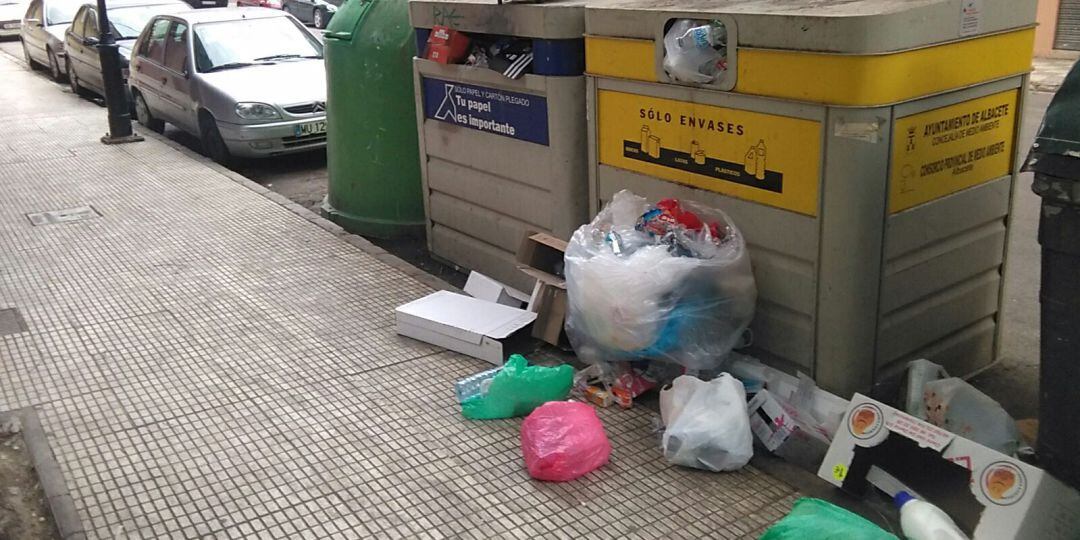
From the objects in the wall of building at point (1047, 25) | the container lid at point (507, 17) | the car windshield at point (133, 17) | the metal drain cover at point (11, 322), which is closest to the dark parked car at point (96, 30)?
the car windshield at point (133, 17)

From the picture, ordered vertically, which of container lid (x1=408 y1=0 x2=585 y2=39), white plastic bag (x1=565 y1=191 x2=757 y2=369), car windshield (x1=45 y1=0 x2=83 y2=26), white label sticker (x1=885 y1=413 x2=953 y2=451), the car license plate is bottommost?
white label sticker (x1=885 y1=413 x2=953 y2=451)

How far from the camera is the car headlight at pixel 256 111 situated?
9422 mm

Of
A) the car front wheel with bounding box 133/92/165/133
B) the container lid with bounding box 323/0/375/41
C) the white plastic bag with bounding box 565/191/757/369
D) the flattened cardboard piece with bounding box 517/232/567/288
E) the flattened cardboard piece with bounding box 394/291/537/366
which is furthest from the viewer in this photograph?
the car front wheel with bounding box 133/92/165/133

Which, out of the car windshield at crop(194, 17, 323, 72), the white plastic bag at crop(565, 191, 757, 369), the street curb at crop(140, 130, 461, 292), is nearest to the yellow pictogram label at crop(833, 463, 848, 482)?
the white plastic bag at crop(565, 191, 757, 369)

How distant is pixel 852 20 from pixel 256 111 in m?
7.13

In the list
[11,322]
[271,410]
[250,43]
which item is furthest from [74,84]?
[271,410]

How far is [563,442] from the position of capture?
12.1 feet

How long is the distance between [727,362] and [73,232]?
17.5 feet

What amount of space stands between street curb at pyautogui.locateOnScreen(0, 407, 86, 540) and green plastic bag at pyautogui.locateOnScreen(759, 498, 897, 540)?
2324mm

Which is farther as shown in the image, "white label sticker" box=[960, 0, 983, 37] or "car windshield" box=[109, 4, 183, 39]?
"car windshield" box=[109, 4, 183, 39]

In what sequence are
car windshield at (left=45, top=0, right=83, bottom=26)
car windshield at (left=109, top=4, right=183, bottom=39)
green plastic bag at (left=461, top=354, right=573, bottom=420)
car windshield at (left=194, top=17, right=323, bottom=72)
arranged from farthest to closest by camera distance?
1. car windshield at (left=45, top=0, right=83, bottom=26)
2. car windshield at (left=109, top=4, right=183, bottom=39)
3. car windshield at (left=194, top=17, right=323, bottom=72)
4. green plastic bag at (left=461, top=354, right=573, bottom=420)

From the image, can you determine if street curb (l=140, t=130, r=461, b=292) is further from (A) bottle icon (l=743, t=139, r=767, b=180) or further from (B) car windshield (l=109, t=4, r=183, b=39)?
(B) car windshield (l=109, t=4, r=183, b=39)

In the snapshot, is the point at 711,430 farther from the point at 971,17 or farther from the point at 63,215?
the point at 63,215

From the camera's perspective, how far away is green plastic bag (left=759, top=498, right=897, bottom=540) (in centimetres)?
282
